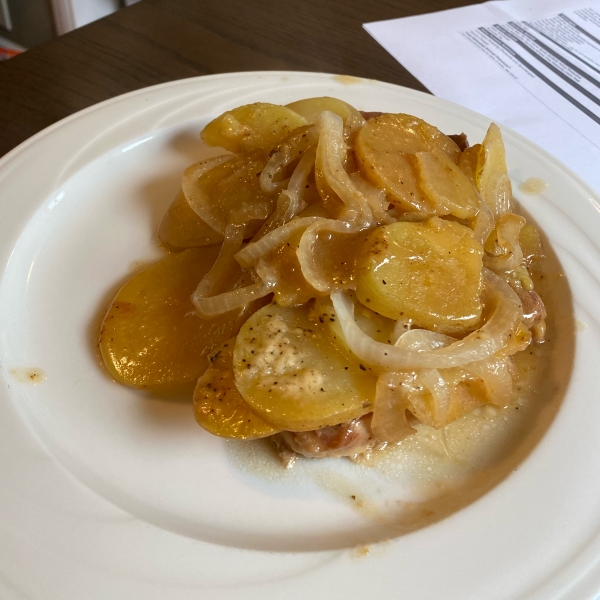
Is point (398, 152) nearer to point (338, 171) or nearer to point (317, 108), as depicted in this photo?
point (338, 171)

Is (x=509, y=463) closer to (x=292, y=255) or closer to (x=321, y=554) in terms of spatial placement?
(x=321, y=554)

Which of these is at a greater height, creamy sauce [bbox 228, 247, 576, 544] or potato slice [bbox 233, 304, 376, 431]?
potato slice [bbox 233, 304, 376, 431]

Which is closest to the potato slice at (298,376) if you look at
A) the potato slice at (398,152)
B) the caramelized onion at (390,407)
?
the caramelized onion at (390,407)

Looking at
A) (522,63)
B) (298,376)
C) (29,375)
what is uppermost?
(522,63)

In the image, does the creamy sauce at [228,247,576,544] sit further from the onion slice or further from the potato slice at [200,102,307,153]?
the potato slice at [200,102,307,153]

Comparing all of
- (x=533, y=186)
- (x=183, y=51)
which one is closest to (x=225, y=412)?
(x=533, y=186)

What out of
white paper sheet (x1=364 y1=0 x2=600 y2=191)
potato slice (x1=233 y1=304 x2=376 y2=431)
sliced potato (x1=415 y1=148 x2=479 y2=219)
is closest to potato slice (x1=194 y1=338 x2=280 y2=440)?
potato slice (x1=233 y1=304 x2=376 y2=431)
